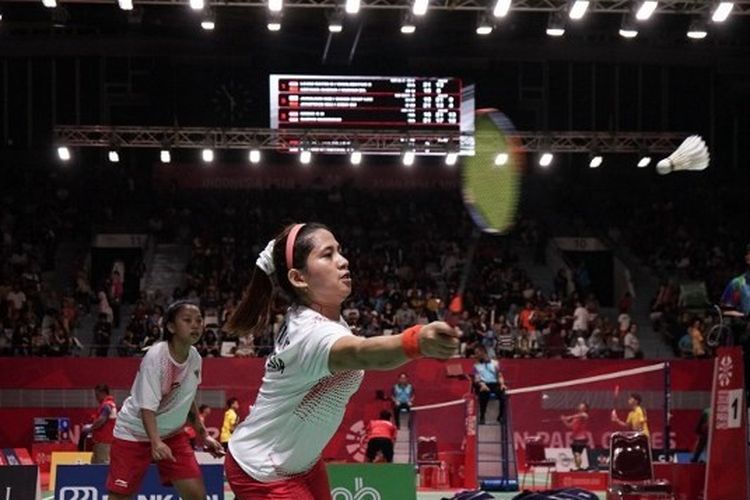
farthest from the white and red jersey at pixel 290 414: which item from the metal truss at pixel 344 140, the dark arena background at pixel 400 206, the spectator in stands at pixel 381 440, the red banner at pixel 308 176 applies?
the red banner at pixel 308 176

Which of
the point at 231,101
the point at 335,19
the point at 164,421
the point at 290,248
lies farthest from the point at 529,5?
the point at 290,248

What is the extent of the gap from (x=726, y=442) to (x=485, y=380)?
9.87 meters

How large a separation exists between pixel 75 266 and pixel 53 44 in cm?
786

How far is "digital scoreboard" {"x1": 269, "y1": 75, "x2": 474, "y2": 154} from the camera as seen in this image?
27.3 metres

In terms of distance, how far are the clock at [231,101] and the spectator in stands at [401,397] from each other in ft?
45.6

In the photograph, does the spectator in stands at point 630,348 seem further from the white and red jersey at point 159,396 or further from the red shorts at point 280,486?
the red shorts at point 280,486

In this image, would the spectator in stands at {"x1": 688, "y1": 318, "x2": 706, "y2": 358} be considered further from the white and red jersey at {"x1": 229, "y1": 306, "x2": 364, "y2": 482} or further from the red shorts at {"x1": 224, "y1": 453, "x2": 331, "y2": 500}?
the white and red jersey at {"x1": 229, "y1": 306, "x2": 364, "y2": 482}

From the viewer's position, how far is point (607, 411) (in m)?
24.0

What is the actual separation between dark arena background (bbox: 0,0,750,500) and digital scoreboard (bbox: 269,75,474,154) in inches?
2.1

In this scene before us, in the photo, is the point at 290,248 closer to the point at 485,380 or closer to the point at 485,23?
the point at 485,380

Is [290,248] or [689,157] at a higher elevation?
[689,157]

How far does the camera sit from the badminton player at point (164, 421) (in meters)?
8.20

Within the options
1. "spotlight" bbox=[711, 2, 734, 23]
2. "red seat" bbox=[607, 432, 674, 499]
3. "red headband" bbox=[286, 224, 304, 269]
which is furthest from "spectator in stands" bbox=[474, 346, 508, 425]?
"red headband" bbox=[286, 224, 304, 269]

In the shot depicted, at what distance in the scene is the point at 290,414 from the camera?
15.2 ft
